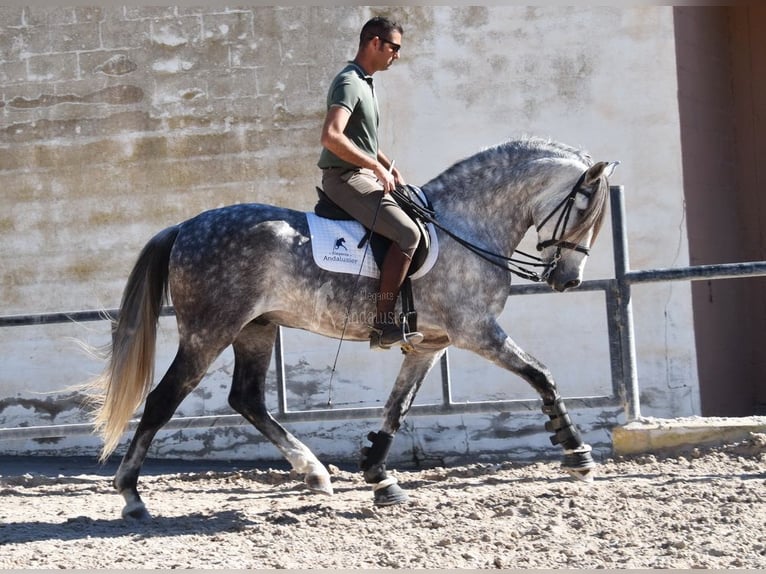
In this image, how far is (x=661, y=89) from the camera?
9164 millimetres

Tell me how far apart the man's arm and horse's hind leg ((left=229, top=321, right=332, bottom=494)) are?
1.30 m

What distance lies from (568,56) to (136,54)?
13.1 ft

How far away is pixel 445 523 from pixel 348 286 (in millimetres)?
1437

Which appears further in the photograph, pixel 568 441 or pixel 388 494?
pixel 388 494

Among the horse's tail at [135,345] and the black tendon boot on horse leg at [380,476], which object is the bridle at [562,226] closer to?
the black tendon boot on horse leg at [380,476]

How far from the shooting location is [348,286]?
573 cm

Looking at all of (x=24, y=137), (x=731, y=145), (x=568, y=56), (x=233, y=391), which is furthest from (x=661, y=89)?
(x=24, y=137)

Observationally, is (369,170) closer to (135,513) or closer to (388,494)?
(388,494)

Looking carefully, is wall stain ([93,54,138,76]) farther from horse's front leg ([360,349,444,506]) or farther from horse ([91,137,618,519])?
horse's front leg ([360,349,444,506])

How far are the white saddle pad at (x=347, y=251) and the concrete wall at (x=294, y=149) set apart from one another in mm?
3545

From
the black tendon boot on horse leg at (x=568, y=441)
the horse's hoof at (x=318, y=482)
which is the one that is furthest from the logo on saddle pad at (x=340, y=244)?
the black tendon boot on horse leg at (x=568, y=441)

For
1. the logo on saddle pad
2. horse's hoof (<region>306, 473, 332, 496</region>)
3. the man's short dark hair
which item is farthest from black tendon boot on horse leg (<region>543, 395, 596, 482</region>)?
the man's short dark hair

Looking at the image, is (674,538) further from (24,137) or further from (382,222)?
(24,137)

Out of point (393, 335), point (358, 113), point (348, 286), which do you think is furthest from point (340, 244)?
point (358, 113)
